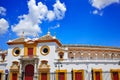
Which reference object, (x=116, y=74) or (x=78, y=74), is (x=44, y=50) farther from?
(x=116, y=74)

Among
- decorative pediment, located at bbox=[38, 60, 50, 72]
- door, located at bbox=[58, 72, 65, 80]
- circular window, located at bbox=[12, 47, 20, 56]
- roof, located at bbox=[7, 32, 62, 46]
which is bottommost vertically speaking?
door, located at bbox=[58, 72, 65, 80]

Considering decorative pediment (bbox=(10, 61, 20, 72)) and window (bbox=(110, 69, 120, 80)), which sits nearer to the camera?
window (bbox=(110, 69, 120, 80))

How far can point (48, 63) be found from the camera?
4191 centimetres

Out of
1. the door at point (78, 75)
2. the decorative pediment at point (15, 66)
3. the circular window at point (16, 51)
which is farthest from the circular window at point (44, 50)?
the door at point (78, 75)

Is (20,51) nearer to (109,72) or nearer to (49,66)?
(49,66)

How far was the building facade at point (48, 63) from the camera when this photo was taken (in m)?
39.8

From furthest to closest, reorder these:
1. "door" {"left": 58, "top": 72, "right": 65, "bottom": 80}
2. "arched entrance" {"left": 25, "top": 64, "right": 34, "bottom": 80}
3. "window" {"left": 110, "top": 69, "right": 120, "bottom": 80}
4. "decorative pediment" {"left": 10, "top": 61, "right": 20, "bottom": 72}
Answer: "decorative pediment" {"left": 10, "top": 61, "right": 20, "bottom": 72}, "arched entrance" {"left": 25, "top": 64, "right": 34, "bottom": 80}, "door" {"left": 58, "top": 72, "right": 65, "bottom": 80}, "window" {"left": 110, "top": 69, "right": 120, "bottom": 80}

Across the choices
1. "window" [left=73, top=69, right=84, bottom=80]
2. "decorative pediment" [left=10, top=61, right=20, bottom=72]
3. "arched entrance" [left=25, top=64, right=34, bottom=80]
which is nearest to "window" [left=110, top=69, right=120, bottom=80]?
"window" [left=73, top=69, right=84, bottom=80]

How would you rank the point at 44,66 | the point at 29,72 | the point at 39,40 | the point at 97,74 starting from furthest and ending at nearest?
the point at 39,40
the point at 29,72
the point at 44,66
the point at 97,74

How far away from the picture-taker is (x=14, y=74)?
43.0 m

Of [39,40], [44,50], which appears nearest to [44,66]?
[44,50]

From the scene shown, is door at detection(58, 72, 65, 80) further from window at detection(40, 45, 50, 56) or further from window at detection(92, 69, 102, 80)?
window at detection(92, 69, 102, 80)

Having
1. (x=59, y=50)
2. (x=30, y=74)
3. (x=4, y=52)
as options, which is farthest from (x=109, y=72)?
(x=4, y=52)

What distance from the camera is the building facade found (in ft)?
130
